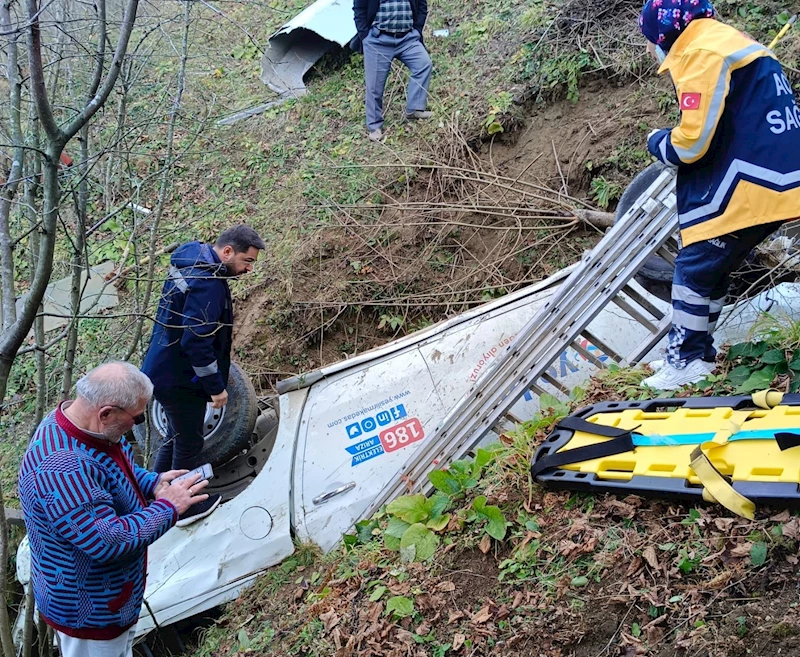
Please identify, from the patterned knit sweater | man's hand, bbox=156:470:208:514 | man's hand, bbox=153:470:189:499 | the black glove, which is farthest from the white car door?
the black glove

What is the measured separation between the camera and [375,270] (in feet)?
22.0

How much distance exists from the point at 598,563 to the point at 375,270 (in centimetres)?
440

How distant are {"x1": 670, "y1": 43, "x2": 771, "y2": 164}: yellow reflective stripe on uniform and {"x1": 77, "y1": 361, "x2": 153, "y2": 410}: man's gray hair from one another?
2.61 m

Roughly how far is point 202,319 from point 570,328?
7.45 feet

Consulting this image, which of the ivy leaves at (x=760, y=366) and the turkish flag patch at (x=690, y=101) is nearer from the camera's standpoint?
the turkish flag patch at (x=690, y=101)

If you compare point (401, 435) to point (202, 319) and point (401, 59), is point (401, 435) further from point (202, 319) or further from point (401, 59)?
point (401, 59)

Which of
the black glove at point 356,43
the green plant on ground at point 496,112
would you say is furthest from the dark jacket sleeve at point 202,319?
the black glove at point 356,43

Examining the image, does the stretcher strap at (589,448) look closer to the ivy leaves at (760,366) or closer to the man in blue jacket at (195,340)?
the ivy leaves at (760,366)

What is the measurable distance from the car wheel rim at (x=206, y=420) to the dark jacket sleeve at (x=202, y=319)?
0.56 m

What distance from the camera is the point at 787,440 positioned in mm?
2316

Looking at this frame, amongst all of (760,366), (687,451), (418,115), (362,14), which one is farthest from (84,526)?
(362,14)

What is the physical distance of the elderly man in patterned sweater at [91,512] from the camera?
283 centimetres

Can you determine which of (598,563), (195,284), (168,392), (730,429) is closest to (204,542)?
(168,392)

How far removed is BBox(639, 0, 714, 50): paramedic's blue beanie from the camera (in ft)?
10.2
